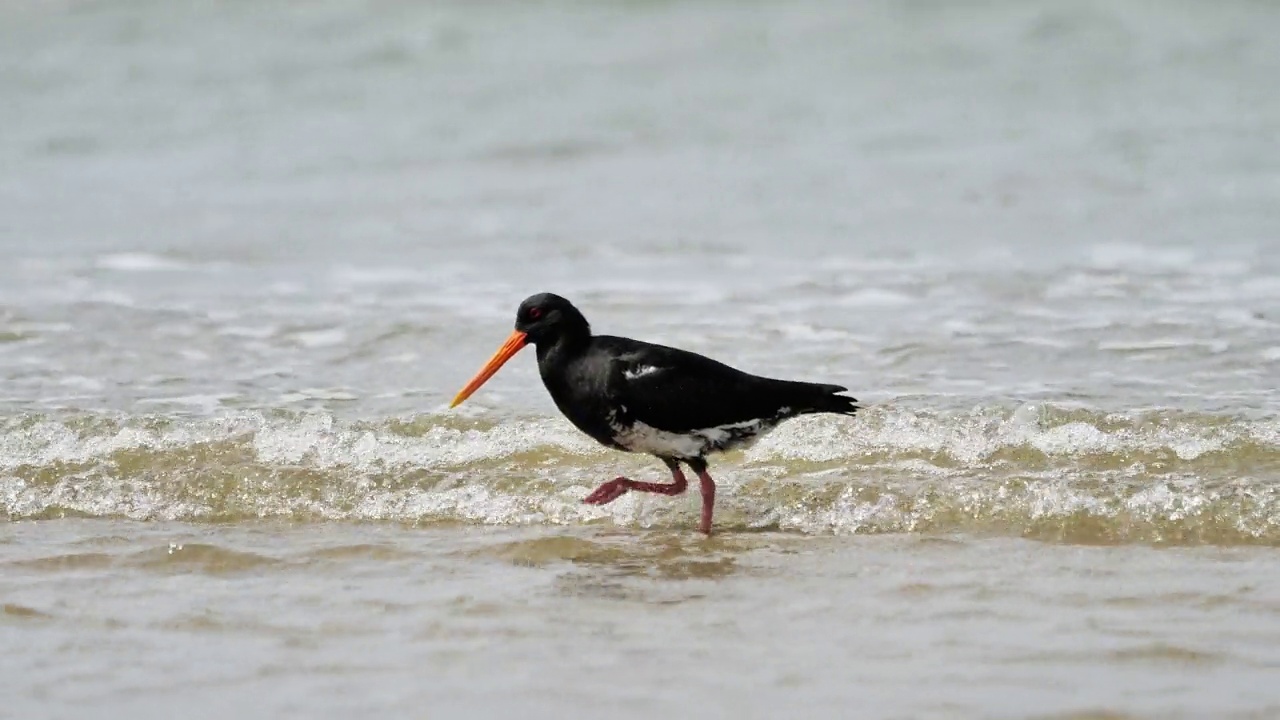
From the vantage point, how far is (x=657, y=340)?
9.34 m

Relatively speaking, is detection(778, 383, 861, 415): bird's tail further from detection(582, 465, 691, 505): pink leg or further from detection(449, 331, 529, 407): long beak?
detection(449, 331, 529, 407): long beak

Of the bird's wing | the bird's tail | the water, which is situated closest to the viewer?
the water

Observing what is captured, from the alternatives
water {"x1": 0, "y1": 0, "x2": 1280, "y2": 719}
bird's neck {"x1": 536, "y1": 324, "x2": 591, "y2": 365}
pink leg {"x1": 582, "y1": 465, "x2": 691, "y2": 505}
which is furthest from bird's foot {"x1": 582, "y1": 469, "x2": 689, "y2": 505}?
bird's neck {"x1": 536, "y1": 324, "x2": 591, "y2": 365}

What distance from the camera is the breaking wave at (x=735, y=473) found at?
5.93 metres

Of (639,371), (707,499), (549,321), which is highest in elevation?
(549,321)

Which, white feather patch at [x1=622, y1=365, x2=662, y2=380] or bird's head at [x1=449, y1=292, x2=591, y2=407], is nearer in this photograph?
white feather patch at [x1=622, y1=365, x2=662, y2=380]

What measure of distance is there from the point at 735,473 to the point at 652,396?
2.44 ft

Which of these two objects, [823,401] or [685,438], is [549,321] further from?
[823,401]

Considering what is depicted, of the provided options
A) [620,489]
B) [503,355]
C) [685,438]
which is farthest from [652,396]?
[503,355]

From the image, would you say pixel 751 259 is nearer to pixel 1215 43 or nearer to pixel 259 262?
pixel 259 262

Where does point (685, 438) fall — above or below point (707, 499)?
above

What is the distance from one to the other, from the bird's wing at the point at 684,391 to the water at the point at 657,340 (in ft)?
1.17

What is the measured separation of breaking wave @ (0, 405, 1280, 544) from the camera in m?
5.93

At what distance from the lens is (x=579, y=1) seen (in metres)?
21.0
